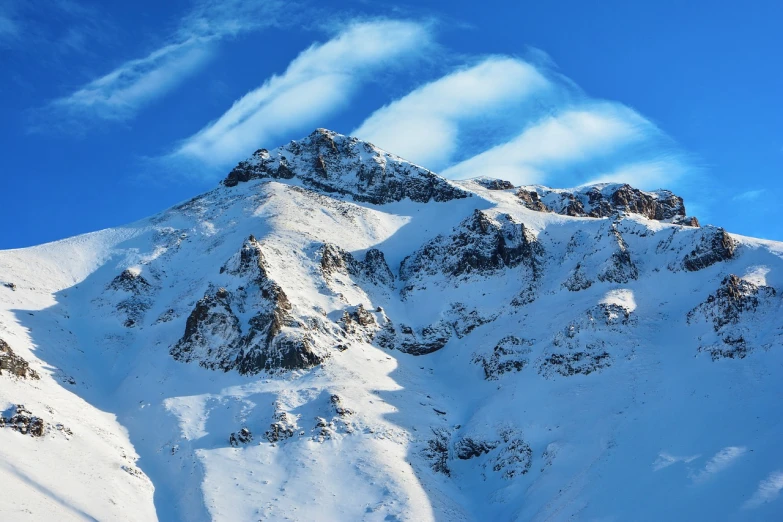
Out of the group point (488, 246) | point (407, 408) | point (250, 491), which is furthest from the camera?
point (488, 246)

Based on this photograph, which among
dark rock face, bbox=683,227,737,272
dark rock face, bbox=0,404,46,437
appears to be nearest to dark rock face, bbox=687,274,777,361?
dark rock face, bbox=683,227,737,272

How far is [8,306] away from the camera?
65.6 m

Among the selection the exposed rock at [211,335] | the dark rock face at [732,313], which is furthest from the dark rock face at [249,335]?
the dark rock face at [732,313]

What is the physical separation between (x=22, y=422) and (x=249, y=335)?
19840 millimetres

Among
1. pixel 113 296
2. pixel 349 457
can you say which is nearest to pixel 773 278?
pixel 349 457

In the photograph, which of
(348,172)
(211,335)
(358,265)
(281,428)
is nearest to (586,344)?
(281,428)

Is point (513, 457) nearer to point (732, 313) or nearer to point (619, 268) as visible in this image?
point (732, 313)

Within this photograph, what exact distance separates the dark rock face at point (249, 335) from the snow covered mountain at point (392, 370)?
19 cm

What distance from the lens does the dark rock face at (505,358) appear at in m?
62.0

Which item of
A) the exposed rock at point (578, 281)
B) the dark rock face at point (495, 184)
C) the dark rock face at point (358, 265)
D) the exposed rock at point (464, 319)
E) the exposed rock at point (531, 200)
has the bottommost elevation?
the exposed rock at point (464, 319)

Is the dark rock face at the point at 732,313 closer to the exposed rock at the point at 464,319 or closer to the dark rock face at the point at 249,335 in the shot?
the exposed rock at the point at 464,319

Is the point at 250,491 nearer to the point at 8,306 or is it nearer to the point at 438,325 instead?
Answer: the point at 438,325

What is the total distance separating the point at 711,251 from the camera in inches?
2645

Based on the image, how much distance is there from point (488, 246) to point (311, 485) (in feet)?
133
